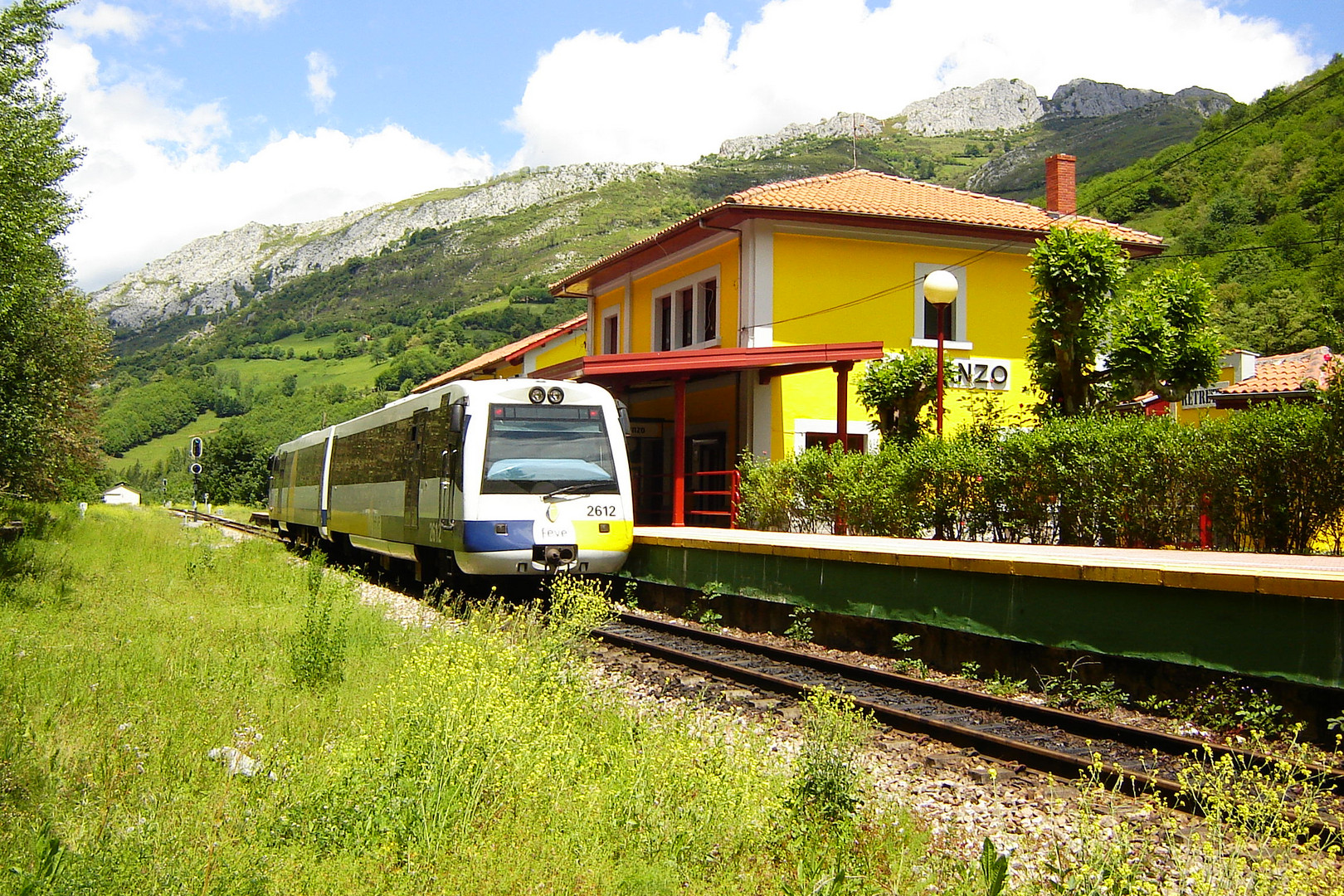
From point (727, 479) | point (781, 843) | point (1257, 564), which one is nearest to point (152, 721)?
point (781, 843)

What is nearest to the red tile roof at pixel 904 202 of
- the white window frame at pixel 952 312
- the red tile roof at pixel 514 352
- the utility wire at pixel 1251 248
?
the white window frame at pixel 952 312

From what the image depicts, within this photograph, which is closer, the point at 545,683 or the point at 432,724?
the point at 432,724

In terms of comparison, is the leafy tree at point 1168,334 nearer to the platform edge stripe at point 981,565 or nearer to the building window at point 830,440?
the platform edge stripe at point 981,565

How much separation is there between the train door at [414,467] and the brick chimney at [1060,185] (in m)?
18.6

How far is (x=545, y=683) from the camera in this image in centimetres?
671

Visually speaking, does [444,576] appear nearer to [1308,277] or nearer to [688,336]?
[688,336]

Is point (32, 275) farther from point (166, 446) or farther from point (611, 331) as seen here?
point (166, 446)

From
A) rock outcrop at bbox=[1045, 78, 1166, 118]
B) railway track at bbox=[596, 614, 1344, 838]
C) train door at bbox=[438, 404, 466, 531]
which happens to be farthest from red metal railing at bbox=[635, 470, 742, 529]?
rock outcrop at bbox=[1045, 78, 1166, 118]

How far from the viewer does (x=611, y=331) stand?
30.8m

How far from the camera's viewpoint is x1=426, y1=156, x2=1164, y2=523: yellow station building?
73.9 feet

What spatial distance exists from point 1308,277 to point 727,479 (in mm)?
50824

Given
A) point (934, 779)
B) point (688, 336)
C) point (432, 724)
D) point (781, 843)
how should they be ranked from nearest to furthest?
1. point (781, 843)
2. point (432, 724)
3. point (934, 779)
4. point (688, 336)

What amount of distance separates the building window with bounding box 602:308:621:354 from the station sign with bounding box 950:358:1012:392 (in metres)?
10.1

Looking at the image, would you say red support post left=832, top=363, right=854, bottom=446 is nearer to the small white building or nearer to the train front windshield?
the train front windshield
